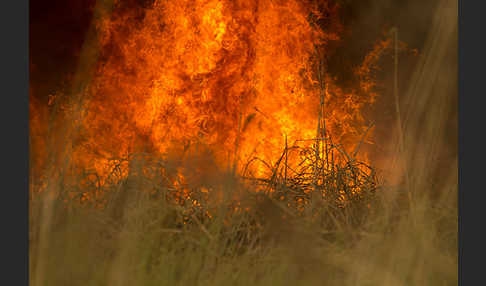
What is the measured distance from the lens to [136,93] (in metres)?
4.19

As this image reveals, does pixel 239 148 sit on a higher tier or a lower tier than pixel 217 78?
lower

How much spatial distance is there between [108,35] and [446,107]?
293 centimetres

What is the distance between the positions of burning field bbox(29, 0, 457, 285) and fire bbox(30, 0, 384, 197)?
0.02 m

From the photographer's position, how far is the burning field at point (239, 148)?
219 centimetres

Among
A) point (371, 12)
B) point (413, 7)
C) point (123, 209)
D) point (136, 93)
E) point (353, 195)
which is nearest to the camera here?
point (123, 209)

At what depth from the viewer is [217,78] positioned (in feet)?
14.0

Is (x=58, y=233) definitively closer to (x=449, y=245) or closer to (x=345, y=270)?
(x=345, y=270)

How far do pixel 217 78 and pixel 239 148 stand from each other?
1.07 m

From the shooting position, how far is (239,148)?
3.43 m

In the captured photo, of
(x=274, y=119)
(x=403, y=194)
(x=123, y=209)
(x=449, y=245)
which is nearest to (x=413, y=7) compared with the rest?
(x=274, y=119)

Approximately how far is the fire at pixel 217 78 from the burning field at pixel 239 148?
0.02 metres

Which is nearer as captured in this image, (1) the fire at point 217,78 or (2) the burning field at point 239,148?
(2) the burning field at point 239,148

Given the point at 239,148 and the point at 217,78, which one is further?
the point at 217,78

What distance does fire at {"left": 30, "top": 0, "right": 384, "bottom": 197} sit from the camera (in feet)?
12.7
